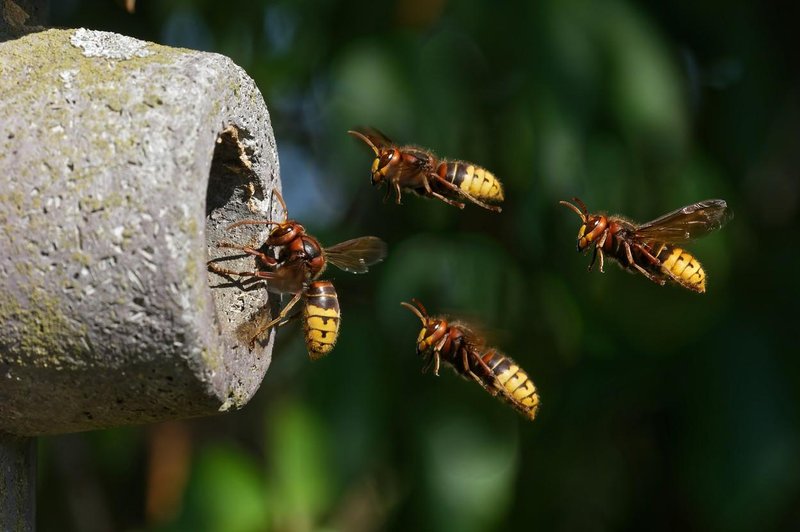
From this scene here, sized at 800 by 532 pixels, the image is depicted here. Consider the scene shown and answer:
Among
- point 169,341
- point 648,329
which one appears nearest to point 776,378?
point 648,329

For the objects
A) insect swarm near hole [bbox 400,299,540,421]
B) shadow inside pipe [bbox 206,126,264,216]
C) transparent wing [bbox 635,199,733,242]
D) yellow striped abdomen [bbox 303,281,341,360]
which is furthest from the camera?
insect swarm near hole [bbox 400,299,540,421]

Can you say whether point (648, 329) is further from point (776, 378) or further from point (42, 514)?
point (42, 514)

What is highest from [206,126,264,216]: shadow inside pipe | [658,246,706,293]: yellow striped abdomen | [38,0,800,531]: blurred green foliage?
[206,126,264,216]: shadow inside pipe

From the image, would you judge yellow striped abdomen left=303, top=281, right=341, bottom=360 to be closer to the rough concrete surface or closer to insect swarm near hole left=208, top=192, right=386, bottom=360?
insect swarm near hole left=208, top=192, right=386, bottom=360

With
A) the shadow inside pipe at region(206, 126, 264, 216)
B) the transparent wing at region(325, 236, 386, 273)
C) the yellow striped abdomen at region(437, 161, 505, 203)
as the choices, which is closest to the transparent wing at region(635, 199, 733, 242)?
the yellow striped abdomen at region(437, 161, 505, 203)

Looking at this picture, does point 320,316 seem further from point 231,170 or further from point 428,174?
point 428,174

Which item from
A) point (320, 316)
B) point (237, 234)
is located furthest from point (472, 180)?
point (237, 234)
